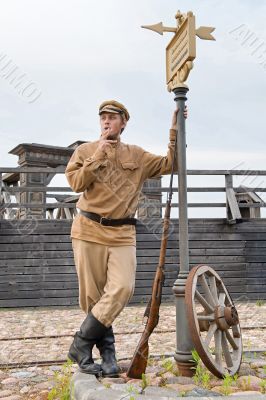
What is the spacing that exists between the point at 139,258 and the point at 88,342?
7066mm

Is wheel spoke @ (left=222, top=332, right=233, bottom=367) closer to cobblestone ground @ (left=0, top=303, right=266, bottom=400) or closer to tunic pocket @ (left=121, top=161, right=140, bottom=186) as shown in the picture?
cobblestone ground @ (left=0, top=303, right=266, bottom=400)

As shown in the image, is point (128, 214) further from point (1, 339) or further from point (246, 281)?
point (246, 281)

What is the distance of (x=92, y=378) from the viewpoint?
3492 millimetres

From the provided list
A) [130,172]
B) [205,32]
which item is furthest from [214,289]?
[205,32]

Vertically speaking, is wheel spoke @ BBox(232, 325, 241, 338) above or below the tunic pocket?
below

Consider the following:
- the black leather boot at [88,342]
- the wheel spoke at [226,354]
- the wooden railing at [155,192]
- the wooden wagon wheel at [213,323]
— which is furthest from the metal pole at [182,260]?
the wooden railing at [155,192]

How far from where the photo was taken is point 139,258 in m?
10.8

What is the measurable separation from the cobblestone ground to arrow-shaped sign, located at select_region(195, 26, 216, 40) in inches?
108

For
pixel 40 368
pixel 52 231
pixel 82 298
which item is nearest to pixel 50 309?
pixel 52 231

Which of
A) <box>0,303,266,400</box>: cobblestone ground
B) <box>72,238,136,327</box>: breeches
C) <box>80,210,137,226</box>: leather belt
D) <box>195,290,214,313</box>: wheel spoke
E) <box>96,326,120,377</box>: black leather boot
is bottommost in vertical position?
<box>0,303,266,400</box>: cobblestone ground

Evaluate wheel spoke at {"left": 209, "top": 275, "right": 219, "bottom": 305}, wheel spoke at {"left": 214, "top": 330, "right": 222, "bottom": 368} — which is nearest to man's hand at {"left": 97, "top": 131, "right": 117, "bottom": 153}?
wheel spoke at {"left": 209, "top": 275, "right": 219, "bottom": 305}

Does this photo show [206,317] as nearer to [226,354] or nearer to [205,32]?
[226,354]

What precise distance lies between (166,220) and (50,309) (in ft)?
22.7

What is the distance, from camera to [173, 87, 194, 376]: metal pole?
3760mm
